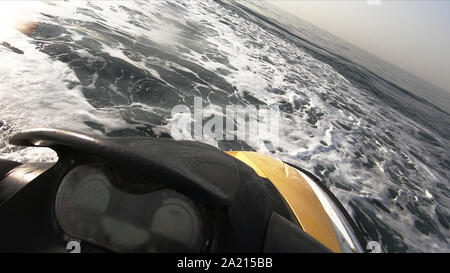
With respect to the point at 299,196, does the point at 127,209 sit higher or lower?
higher

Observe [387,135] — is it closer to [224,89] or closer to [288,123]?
[288,123]

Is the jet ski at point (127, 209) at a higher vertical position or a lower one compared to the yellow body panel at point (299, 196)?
higher

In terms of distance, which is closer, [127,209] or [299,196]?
[127,209]

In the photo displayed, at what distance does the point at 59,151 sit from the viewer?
4.02 ft

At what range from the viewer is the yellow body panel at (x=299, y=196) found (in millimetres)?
2346

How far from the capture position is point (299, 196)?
2.83 meters

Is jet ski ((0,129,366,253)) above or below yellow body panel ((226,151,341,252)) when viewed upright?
above

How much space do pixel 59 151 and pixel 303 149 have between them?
19.2ft

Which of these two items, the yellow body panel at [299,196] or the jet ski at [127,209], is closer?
the jet ski at [127,209]

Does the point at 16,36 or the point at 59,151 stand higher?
the point at 59,151

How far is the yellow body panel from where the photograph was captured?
235cm
